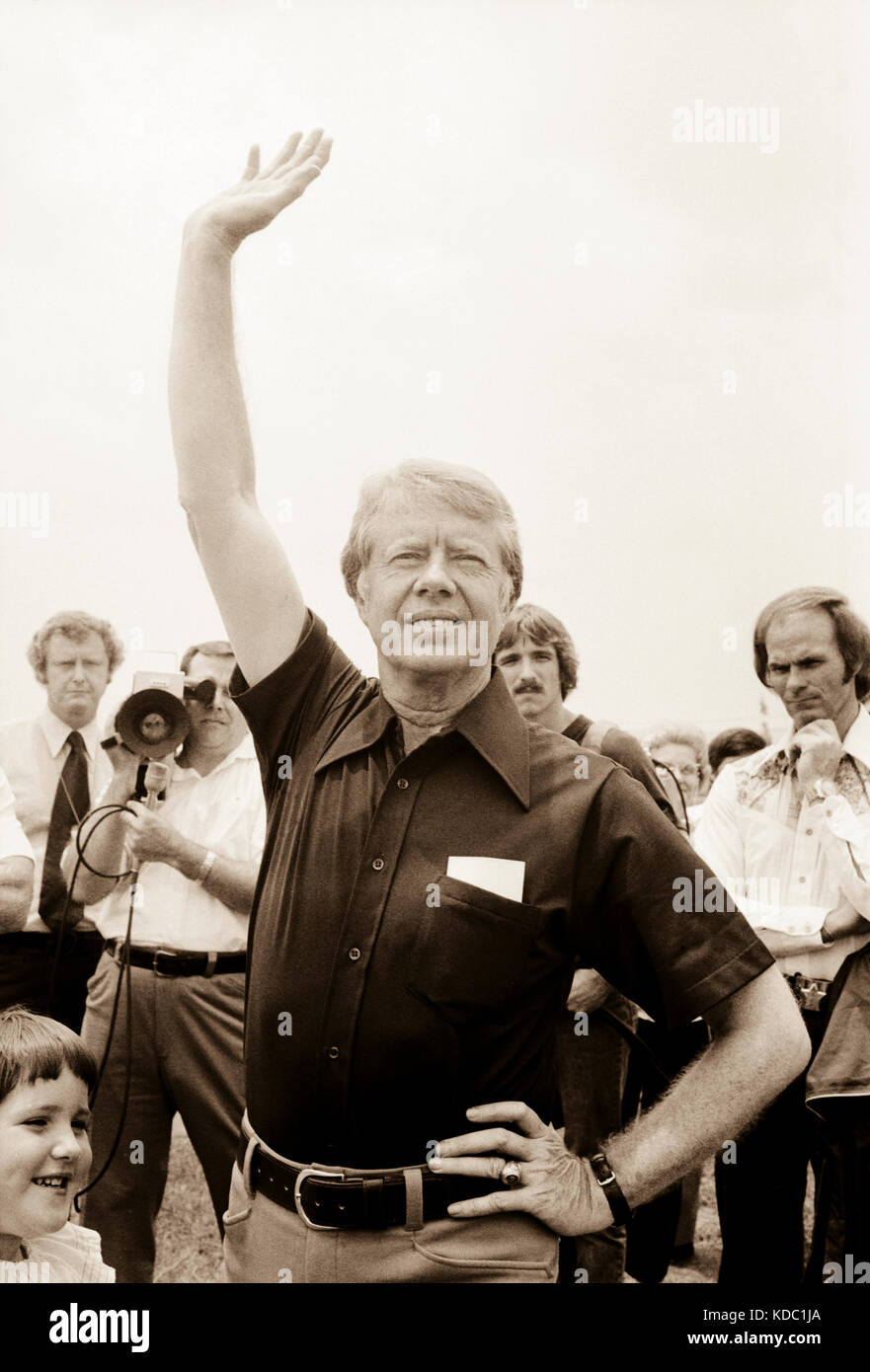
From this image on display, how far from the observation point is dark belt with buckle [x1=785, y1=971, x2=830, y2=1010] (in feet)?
7.86

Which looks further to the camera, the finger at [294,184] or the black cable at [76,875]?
the black cable at [76,875]

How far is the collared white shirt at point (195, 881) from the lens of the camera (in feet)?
8.41

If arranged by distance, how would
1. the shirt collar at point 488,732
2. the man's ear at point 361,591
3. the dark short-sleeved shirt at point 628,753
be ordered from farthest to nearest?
1. the dark short-sleeved shirt at point 628,753
2. the man's ear at point 361,591
3. the shirt collar at point 488,732

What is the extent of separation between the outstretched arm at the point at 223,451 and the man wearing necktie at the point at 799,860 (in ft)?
3.48

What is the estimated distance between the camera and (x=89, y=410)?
7.93 ft

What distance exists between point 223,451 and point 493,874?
70 cm

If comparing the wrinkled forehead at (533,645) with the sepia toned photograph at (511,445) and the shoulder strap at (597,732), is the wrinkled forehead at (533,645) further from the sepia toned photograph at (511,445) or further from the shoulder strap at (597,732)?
the shoulder strap at (597,732)

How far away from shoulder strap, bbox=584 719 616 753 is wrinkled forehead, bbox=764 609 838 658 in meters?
0.34

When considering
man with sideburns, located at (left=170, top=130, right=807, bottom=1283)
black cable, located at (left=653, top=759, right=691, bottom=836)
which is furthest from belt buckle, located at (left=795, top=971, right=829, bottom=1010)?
man with sideburns, located at (left=170, top=130, right=807, bottom=1283)

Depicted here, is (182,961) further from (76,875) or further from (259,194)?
(259,194)

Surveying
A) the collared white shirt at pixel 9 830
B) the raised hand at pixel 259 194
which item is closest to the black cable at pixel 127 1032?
the collared white shirt at pixel 9 830

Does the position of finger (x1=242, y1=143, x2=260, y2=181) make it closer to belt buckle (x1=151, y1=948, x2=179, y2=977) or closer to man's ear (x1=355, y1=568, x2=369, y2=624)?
man's ear (x1=355, y1=568, x2=369, y2=624)

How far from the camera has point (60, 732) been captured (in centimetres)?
251
